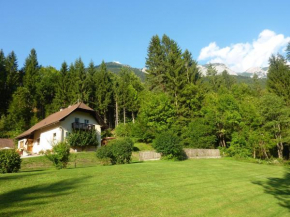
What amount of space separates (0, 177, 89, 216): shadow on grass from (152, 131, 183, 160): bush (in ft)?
53.0

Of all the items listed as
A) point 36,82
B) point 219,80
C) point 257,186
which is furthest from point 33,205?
point 219,80

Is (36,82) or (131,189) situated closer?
(131,189)

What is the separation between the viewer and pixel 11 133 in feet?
136

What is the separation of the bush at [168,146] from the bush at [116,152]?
6.74 metres

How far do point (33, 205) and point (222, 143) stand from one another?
37.0 meters

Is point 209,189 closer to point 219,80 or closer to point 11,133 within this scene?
point 11,133

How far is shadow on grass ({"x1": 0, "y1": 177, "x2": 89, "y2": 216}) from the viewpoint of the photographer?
5977 millimetres

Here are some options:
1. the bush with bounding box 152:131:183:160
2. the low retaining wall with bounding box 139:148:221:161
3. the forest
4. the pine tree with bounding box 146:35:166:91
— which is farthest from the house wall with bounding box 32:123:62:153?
the pine tree with bounding box 146:35:166:91

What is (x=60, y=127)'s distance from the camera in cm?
3020

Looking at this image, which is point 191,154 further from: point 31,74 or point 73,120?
point 31,74

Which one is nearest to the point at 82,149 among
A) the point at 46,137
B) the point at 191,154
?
the point at 46,137

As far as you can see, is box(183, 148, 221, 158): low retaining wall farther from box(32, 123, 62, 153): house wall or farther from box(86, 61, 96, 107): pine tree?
box(86, 61, 96, 107): pine tree

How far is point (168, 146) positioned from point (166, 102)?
1475 centimetres

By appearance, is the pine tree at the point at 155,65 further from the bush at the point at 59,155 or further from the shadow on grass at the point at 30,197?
the shadow on grass at the point at 30,197
